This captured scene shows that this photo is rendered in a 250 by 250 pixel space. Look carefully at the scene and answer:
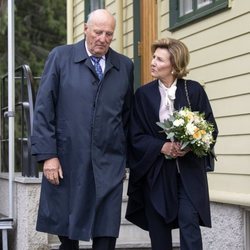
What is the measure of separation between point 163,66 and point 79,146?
0.82m

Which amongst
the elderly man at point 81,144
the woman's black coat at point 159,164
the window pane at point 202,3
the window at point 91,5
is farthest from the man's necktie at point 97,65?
the window at point 91,5

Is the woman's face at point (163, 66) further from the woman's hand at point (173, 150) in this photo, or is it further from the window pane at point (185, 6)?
the window pane at point (185, 6)

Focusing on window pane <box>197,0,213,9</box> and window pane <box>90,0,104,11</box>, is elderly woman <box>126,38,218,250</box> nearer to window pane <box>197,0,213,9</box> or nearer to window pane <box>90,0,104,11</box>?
window pane <box>197,0,213,9</box>

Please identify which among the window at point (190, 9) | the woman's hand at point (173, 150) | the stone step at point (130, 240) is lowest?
the stone step at point (130, 240)

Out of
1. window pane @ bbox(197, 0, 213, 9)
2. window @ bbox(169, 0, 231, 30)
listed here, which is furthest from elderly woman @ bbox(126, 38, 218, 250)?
window pane @ bbox(197, 0, 213, 9)

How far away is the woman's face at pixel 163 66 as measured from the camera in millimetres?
5273

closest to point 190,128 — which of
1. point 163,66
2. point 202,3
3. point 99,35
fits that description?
point 163,66

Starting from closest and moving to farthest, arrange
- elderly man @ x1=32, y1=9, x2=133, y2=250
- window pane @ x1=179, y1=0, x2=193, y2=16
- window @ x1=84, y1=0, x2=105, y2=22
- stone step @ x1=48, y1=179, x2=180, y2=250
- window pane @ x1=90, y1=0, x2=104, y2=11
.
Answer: elderly man @ x1=32, y1=9, x2=133, y2=250 → stone step @ x1=48, y1=179, x2=180, y2=250 → window pane @ x1=179, y1=0, x2=193, y2=16 → window pane @ x1=90, y1=0, x2=104, y2=11 → window @ x1=84, y1=0, x2=105, y2=22

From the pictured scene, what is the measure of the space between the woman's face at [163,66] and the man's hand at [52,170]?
94 centimetres

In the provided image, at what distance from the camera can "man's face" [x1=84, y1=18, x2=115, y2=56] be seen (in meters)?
5.12

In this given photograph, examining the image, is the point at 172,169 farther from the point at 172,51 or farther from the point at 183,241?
the point at 172,51

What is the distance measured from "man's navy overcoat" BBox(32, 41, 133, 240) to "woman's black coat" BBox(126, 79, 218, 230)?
152 millimetres

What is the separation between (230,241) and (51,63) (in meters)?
2.82

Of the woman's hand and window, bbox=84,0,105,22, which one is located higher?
window, bbox=84,0,105,22
